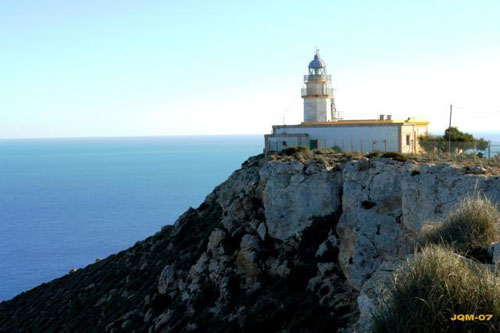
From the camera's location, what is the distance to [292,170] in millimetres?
25281

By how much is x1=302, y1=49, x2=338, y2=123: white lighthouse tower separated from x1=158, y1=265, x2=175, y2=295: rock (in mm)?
16649

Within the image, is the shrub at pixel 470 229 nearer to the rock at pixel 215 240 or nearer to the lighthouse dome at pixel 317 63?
the rock at pixel 215 240

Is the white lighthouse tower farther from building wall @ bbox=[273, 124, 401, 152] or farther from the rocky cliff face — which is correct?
the rocky cliff face

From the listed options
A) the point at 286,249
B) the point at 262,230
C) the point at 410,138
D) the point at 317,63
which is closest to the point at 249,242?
the point at 262,230

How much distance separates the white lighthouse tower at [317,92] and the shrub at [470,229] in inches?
1071

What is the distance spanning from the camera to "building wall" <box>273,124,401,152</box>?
Answer: 31281mm

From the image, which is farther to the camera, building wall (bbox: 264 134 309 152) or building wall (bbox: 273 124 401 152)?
building wall (bbox: 264 134 309 152)

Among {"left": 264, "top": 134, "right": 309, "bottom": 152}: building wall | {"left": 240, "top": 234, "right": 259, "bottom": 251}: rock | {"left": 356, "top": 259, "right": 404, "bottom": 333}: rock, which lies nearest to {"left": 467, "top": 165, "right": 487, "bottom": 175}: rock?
{"left": 240, "top": 234, "right": 259, "bottom": 251}: rock

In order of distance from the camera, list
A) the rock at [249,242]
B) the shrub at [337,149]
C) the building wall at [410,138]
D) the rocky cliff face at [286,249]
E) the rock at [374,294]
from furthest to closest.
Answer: the shrub at [337,149] < the building wall at [410,138] < the rock at [249,242] < the rocky cliff face at [286,249] < the rock at [374,294]

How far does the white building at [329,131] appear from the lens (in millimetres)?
31406

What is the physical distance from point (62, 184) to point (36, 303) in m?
116

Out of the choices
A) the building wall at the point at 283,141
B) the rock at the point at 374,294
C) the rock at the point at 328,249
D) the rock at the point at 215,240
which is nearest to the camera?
the rock at the point at 374,294

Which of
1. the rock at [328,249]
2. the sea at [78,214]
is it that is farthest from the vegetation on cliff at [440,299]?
the sea at [78,214]

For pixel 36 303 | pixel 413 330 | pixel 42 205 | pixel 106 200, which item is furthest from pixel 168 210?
pixel 413 330
